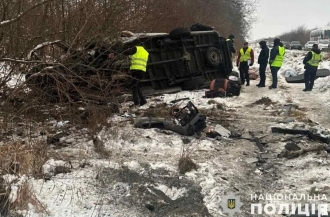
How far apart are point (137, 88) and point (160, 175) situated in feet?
13.0

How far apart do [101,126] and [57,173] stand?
197 cm

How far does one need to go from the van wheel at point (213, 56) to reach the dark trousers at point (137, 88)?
3.13 meters

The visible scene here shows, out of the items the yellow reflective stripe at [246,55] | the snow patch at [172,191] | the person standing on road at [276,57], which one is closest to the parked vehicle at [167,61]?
the yellow reflective stripe at [246,55]

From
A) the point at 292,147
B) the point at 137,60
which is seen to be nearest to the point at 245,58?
the point at 137,60

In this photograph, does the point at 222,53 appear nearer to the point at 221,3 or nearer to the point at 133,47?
the point at 133,47

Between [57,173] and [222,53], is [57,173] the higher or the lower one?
the lower one

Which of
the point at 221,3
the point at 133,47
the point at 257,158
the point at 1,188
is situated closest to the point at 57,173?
the point at 1,188

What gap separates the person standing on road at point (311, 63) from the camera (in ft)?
34.9

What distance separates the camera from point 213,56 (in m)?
10.6

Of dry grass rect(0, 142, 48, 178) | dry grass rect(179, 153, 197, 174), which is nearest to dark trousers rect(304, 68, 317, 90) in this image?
dry grass rect(179, 153, 197, 174)

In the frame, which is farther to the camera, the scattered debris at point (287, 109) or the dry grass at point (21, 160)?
the scattered debris at point (287, 109)

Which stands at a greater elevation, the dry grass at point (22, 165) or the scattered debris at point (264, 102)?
the dry grass at point (22, 165)

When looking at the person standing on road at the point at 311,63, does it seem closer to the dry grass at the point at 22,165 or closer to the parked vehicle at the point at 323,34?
the dry grass at the point at 22,165

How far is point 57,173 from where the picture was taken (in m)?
4.14
